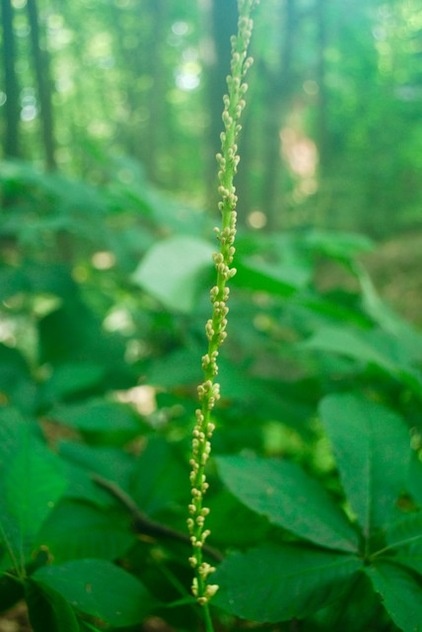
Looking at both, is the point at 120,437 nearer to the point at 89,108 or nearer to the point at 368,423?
the point at 368,423

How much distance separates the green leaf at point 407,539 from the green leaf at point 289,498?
5 cm

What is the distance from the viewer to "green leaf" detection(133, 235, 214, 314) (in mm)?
1008

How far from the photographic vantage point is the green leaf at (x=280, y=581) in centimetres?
61

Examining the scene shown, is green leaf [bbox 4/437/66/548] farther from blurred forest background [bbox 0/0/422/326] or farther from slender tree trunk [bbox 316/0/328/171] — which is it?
slender tree trunk [bbox 316/0/328/171]

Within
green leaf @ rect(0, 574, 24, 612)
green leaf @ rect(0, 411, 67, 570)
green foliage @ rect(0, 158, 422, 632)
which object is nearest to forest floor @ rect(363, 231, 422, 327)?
green foliage @ rect(0, 158, 422, 632)

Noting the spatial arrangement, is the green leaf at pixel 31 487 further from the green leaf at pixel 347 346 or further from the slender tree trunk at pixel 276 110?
the slender tree trunk at pixel 276 110

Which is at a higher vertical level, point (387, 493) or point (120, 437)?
point (387, 493)

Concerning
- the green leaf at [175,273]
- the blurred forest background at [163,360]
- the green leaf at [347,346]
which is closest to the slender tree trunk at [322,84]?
the blurred forest background at [163,360]

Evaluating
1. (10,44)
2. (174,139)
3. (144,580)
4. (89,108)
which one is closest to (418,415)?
(144,580)

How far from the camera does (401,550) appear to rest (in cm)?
69

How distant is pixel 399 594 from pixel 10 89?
2.89 metres

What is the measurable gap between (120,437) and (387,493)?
34.2 inches

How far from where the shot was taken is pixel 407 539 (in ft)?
2.17

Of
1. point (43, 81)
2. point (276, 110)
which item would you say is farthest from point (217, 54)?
point (276, 110)
